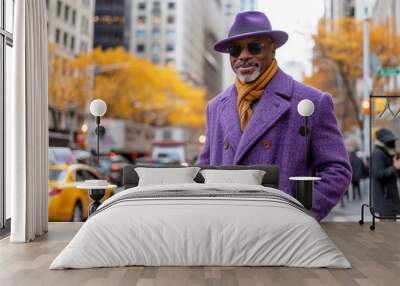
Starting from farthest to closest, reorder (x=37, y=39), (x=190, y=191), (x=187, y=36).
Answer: (x=187, y=36) < (x=37, y=39) < (x=190, y=191)

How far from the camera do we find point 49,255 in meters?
4.53

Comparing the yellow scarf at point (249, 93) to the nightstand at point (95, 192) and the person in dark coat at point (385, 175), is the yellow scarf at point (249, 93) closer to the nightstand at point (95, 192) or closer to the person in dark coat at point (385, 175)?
the nightstand at point (95, 192)

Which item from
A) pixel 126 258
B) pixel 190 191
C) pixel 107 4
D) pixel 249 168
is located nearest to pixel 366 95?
pixel 249 168

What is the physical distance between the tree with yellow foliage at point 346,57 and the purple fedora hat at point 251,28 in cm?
616

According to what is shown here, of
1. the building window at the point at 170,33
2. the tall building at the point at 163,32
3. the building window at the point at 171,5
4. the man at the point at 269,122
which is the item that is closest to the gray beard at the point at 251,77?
the man at the point at 269,122

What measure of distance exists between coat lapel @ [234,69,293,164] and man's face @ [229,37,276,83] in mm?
153

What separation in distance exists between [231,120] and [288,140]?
520mm

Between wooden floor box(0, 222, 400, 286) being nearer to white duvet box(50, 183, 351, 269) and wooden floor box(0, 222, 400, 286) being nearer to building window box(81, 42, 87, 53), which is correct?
white duvet box(50, 183, 351, 269)

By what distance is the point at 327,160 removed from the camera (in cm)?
486

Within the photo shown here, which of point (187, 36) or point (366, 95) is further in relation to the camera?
point (187, 36)

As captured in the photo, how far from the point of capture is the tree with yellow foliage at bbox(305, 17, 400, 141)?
12.0m

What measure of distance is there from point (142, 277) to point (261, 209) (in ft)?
3.04

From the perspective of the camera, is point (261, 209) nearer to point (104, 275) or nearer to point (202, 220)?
point (202, 220)

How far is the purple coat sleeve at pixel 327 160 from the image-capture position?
15.8ft
